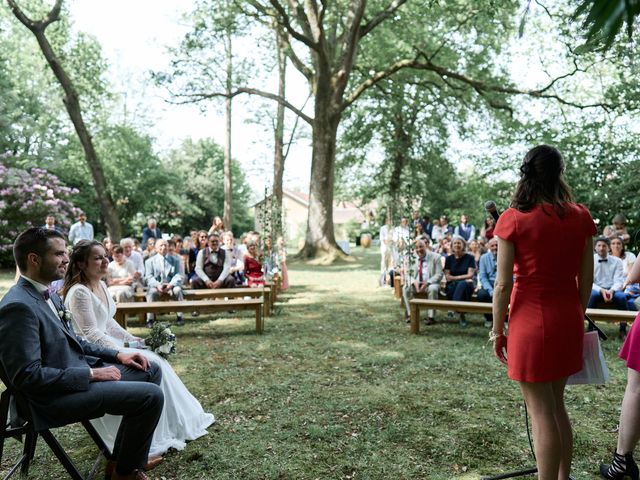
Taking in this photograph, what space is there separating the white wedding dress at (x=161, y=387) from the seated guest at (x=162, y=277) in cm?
460

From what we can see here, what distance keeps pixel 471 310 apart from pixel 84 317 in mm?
5255

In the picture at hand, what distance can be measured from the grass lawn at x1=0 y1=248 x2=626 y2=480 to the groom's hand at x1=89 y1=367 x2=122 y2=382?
859 millimetres

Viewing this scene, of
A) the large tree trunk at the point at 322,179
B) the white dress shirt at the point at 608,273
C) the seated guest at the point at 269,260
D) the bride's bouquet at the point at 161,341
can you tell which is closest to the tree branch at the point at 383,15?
the large tree trunk at the point at 322,179

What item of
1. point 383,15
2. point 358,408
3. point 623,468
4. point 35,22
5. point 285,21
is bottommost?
point 358,408

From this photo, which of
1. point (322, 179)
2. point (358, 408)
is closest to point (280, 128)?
point (322, 179)

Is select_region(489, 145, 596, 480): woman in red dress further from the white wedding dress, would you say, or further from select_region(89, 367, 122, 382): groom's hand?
the white wedding dress

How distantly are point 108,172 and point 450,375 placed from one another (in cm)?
2655

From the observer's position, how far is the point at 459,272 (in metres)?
8.78

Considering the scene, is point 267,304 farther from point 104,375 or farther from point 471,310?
point 104,375

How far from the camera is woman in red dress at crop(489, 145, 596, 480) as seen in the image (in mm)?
2490

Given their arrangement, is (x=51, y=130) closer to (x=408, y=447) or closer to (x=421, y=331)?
(x=421, y=331)

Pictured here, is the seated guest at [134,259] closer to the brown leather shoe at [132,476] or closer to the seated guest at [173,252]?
the seated guest at [173,252]

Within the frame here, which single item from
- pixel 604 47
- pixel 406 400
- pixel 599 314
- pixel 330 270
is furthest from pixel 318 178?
pixel 604 47

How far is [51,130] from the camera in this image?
3041cm
